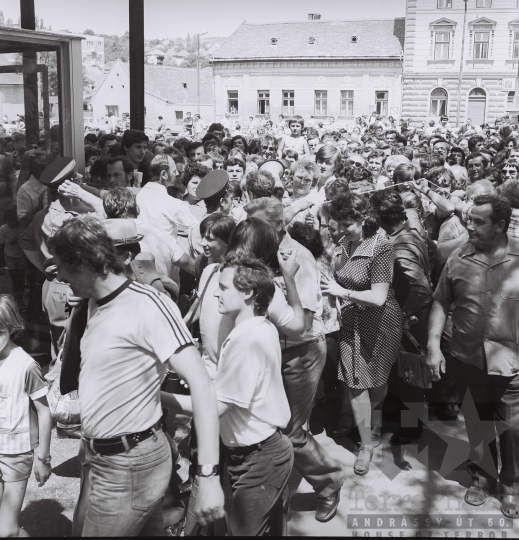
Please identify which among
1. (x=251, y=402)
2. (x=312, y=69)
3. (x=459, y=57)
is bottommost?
(x=251, y=402)

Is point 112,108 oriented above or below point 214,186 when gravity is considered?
above

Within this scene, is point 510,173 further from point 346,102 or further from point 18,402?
point 346,102

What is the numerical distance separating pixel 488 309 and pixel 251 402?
1724 mm

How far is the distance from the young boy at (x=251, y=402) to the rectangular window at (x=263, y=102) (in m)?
42.1

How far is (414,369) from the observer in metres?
4.15

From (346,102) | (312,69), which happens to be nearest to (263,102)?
(346,102)

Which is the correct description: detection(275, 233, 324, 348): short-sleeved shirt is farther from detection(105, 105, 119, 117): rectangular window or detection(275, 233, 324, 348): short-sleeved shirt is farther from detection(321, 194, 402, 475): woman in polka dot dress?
detection(105, 105, 119, 117): rectangular window

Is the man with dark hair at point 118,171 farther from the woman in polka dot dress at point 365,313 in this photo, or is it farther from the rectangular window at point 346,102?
the rectangular window at point 346,102

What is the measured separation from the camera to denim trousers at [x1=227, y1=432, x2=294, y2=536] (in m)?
2.74

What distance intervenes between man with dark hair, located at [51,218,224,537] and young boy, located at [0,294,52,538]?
617 millimetres

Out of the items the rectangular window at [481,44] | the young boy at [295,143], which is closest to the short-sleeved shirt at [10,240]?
the young boy at [295,143]

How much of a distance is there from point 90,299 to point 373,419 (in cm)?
255

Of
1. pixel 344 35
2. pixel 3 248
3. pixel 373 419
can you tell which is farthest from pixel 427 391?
pixel 344 35

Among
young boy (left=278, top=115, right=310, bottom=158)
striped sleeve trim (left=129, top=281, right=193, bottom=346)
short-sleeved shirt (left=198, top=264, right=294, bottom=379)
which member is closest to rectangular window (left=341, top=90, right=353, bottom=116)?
young boy (left=278, top=115, right=310, bottom=158)
